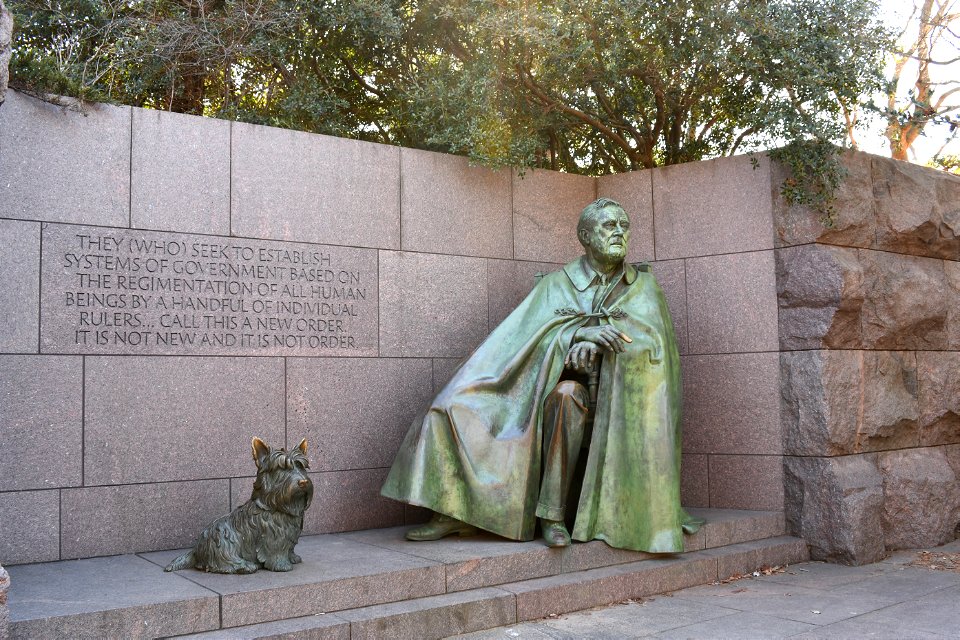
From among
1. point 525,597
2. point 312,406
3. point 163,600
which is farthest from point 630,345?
point 163,600

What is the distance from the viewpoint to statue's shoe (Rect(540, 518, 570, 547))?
5.48m

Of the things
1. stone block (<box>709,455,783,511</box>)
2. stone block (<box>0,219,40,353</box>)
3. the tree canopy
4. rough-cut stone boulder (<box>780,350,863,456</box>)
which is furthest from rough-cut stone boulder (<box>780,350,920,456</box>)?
stone block (<box>0,219,40,353</box>)

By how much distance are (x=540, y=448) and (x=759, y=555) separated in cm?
182

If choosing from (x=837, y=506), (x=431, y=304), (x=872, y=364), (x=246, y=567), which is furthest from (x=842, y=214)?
(x=246, y=567)

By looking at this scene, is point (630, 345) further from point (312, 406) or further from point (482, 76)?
point (482, 76)

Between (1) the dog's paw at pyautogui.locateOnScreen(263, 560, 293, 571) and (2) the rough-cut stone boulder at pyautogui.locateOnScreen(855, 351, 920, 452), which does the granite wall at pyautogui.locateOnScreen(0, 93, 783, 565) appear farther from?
(1) the dog's paw at pyautogui.locateOnScreen(263, 560, 293, 571)

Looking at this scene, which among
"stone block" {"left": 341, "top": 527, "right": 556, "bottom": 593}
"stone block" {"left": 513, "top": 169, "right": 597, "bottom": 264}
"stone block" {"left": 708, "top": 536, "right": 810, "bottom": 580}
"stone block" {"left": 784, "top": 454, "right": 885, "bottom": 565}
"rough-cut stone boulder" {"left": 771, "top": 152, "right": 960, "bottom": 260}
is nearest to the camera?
"stone block" {"left": 341, "top": 527, "right": 556, "bottom": 593}

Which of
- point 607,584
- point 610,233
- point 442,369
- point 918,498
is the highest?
point 610,233

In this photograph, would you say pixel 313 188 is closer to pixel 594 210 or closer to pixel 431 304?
pixel 431 304

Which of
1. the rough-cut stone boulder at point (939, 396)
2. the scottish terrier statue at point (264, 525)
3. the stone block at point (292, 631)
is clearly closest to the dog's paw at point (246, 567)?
the scottish terrier statue at point (264, 525)

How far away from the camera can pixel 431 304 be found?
6.89 metres

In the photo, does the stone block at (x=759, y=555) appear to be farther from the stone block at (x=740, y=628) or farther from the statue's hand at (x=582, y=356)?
the statue's hand at (x=582, y=356)

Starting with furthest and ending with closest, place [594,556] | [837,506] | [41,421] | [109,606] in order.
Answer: [837,506] < [594,556] < [41,421] < [109,606]

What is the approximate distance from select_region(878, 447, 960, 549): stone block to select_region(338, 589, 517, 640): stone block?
11.3 feet
